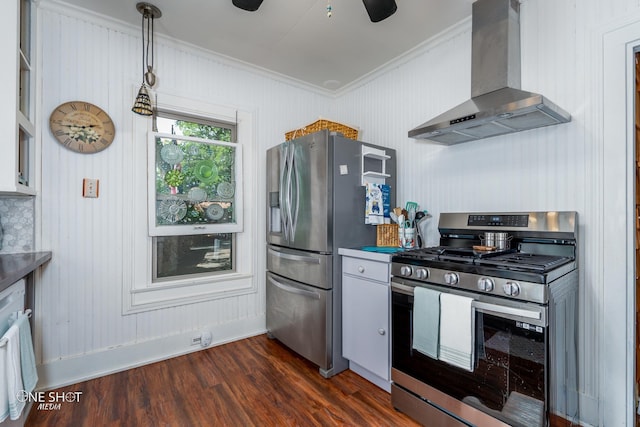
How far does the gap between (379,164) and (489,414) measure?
1.90 metres

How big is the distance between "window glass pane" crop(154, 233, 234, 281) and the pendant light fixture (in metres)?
1.05

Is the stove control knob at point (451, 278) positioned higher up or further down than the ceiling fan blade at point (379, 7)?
further down

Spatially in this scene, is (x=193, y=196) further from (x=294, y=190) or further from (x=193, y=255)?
(x=294, y=190)

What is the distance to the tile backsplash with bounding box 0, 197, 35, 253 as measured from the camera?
198 centimetres

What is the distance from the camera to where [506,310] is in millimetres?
1389

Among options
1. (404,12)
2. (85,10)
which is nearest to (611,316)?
(404,12)

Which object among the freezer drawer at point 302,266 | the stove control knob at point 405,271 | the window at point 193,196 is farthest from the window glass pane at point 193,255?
the stove control knob at point 405,271

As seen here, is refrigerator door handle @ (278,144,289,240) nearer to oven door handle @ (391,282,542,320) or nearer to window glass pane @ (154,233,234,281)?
window glass pane @ (154,233,234,281)

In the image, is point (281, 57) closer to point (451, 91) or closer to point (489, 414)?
point (451, 91)

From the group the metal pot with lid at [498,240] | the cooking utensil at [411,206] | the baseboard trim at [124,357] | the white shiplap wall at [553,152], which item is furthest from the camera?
the cooking utensil at [411,206]

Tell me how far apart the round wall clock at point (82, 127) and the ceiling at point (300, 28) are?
723 millimetres

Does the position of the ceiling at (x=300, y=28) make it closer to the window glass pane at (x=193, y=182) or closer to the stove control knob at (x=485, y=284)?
the window glass pane at (x=193, y=182)

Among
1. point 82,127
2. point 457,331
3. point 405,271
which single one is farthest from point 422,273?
point 82,127

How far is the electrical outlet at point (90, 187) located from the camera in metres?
2.22
